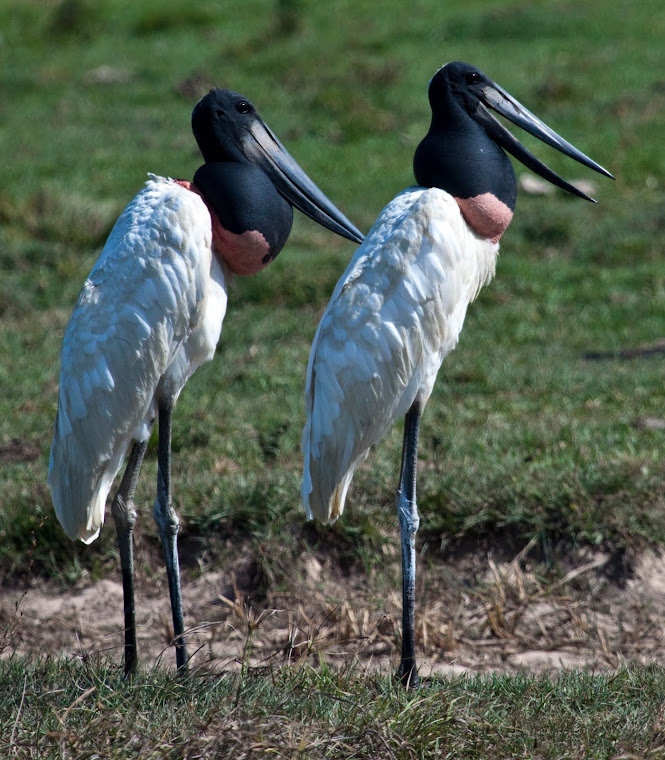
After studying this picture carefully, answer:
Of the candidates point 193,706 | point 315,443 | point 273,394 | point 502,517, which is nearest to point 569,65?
point 273,394

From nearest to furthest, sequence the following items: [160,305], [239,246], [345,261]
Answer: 1. [160,305]
2. [239,246]
3. [345,261]

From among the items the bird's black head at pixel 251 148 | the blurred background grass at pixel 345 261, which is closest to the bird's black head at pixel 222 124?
the bird's black head at pixel 251 148

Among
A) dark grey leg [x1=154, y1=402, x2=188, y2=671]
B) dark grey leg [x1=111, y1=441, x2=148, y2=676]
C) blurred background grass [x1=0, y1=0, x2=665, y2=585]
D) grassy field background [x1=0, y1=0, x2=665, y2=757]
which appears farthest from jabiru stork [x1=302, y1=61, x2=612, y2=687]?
blurred background grass [x1=0, y1=0, x2=665, y2=585]

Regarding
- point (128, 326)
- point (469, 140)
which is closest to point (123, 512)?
point (128, 326)

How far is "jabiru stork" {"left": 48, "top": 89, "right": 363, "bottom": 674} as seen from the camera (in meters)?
3.14

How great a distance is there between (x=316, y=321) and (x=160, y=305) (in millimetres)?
3484

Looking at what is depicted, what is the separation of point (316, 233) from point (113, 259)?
4.93m

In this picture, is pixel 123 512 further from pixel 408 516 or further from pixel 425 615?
pixel 425 615

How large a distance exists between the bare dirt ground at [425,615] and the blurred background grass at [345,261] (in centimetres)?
11

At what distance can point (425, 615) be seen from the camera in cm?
381

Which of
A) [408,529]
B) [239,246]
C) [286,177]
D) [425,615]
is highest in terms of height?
[286,177]

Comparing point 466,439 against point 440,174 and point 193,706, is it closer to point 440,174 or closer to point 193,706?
point 440,174

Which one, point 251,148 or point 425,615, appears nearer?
point 251,148

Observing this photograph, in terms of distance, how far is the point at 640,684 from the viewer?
2.99m
